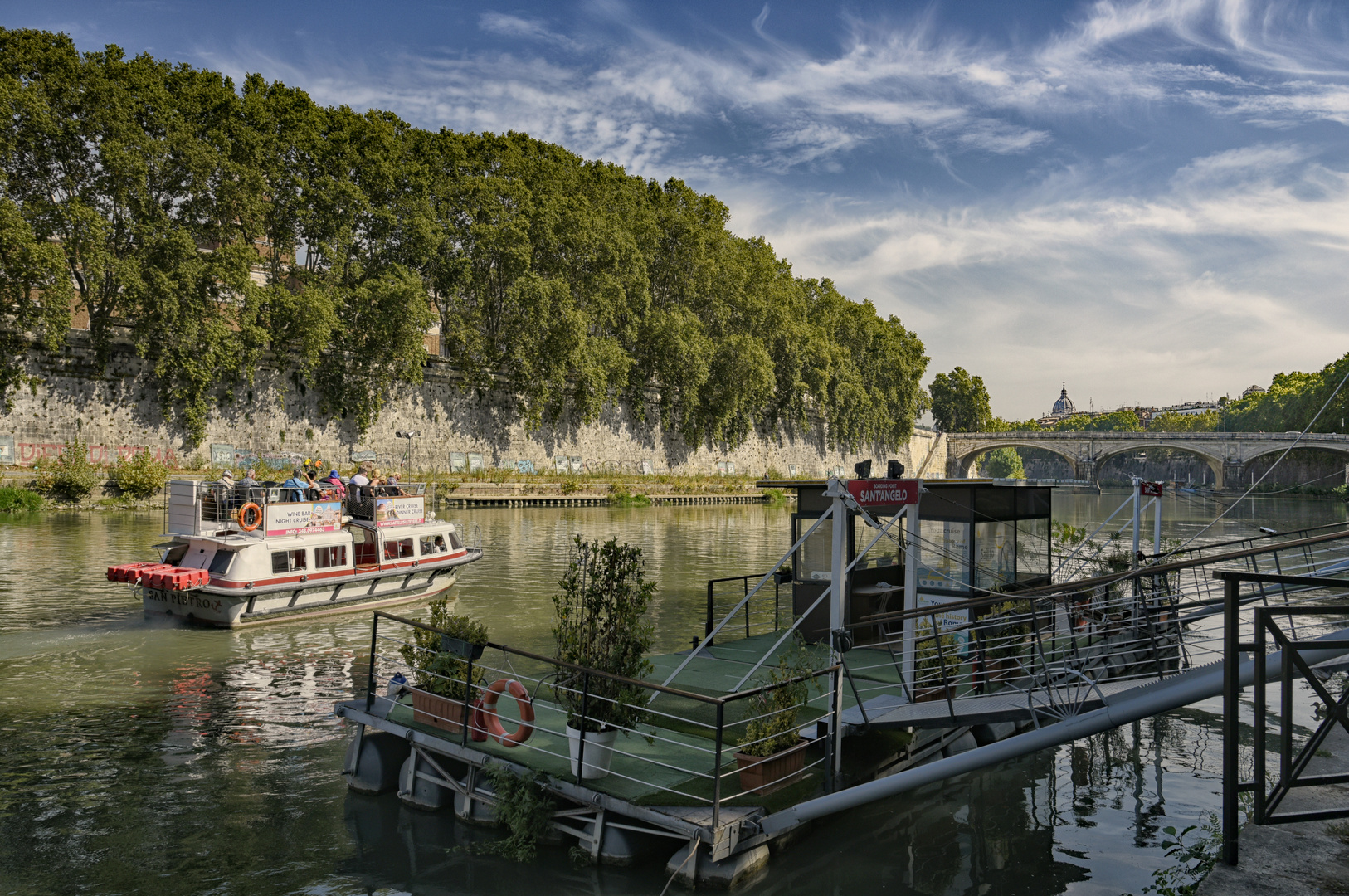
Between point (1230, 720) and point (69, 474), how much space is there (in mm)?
37528

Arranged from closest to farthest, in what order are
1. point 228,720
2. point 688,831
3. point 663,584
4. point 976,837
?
point 688,831 < point 976,837 < point 228,720 < point 663,584

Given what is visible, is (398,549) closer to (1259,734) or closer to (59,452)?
(1259,734)

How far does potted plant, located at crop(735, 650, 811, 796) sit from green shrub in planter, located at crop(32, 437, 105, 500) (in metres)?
34.0

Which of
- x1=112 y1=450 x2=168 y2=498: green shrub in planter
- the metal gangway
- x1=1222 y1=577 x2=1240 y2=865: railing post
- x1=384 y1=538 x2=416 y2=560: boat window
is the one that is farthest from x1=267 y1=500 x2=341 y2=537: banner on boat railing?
x1=112 y1=450 x2=168 y2=498: green shrub in planter

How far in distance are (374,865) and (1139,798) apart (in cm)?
721

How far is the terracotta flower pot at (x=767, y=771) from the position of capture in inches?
277

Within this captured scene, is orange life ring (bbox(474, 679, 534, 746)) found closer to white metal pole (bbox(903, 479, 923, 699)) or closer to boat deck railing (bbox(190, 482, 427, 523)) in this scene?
white metal pole (bbox(903, 479, 923, 699))

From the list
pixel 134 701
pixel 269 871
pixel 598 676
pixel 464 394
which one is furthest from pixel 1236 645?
pixel 464 394

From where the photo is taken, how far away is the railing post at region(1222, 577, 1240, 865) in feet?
17.2

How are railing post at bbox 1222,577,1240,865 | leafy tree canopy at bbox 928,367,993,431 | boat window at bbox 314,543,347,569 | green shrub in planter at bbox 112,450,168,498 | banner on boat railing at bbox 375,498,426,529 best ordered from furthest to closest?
1. leafy tree canopy at bbox 928,367,993,431
2. green shrub in planter at bbox 112,450,168,498
3. banner on boat railing at bbox 375,498,426,529
4. boat window at bbox 314,543,347,569
5. railing post at bbox 1222,577,1240,865

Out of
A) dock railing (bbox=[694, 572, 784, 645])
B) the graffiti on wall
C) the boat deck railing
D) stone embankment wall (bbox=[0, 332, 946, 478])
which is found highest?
stone embankment wall (bbox=[0, 332, 946, 478])

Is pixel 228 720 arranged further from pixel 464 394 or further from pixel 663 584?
pixel 464 394

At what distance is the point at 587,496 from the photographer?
161 ft

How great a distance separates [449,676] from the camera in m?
8.41
